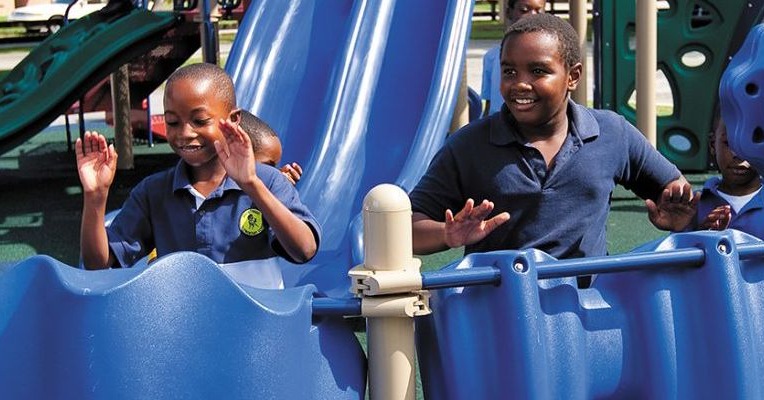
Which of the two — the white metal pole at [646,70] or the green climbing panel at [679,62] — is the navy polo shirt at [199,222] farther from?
the green climbing panel at [679,62]

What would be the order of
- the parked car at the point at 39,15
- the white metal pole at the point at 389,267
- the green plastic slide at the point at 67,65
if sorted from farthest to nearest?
the parked car at the point at 39,15 < the green plastic slide at the point at 67,65 < the white metal pole at the point at 389,267

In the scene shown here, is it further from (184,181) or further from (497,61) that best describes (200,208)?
(497,61)

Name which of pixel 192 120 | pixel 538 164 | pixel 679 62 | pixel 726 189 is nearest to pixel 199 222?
pixel 192 120

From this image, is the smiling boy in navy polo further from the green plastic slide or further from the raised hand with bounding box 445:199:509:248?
the green plastic slide

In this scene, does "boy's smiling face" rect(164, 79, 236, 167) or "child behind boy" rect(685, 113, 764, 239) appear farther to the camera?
"child behind boy" rect(685, 113, 764, 239)

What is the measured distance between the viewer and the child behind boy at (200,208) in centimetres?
287

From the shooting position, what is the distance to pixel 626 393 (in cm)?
243

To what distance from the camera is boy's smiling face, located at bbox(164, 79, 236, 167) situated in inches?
116

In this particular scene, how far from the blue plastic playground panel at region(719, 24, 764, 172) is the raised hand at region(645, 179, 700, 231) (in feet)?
1.46

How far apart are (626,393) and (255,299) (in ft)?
2.50

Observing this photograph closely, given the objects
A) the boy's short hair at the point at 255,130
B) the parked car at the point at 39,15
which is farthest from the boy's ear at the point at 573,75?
the parked car at the point at 39,15

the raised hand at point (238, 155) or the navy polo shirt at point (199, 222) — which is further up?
the raised hand at point (238, 155)

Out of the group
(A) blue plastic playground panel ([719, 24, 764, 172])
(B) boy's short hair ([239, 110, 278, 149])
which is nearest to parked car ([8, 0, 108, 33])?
(B) boy's short hair ([239, 110, 278, 149])

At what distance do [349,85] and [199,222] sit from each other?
3.59 m
